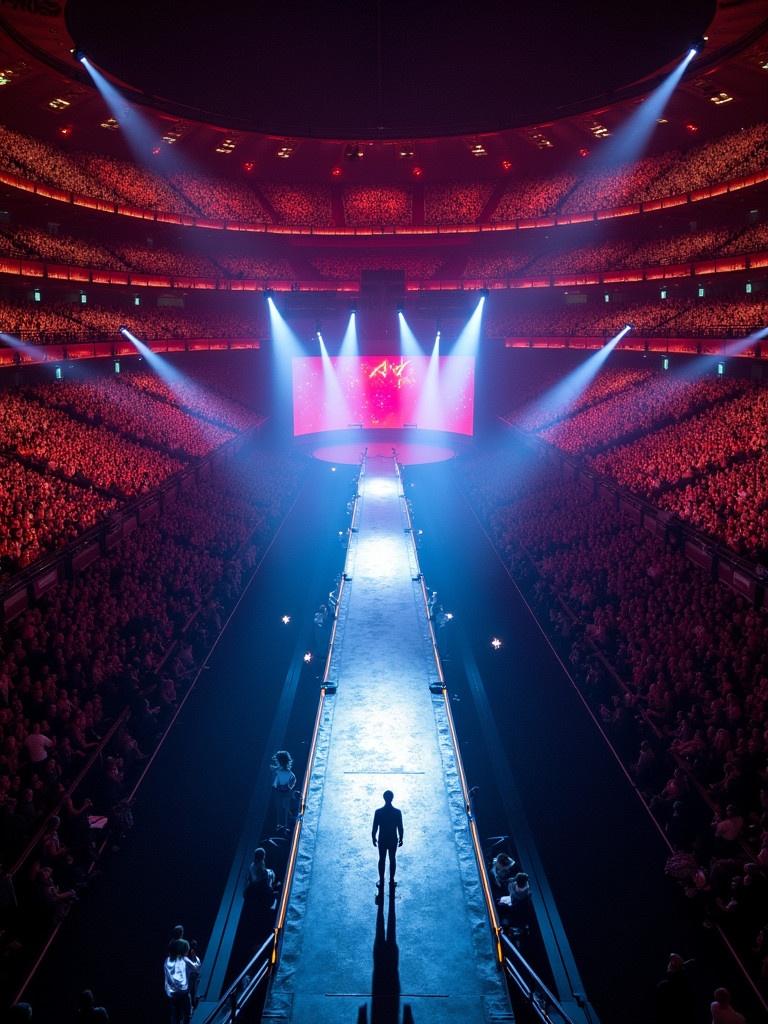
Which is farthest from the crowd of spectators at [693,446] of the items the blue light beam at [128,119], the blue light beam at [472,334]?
the blue light beam at [128,119]

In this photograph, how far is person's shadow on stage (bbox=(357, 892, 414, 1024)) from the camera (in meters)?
7.51

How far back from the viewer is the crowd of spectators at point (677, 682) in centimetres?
888

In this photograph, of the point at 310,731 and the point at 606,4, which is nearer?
the point at 310,731

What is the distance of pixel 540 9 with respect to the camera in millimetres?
23297

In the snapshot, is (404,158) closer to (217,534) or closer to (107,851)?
(217,534)

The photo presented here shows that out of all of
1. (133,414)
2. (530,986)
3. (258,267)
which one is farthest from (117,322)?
(530,986)

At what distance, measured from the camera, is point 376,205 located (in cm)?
4681

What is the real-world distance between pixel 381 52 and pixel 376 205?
20.6 meters

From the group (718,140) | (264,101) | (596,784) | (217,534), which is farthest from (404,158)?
(596,784)

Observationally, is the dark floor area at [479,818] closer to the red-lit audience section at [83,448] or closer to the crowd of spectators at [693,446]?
the red-lit audience section at [83,448]

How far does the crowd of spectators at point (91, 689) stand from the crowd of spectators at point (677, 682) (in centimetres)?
744

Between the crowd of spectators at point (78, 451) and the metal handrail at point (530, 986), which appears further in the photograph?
the crowd of spectators at point (78, 451)

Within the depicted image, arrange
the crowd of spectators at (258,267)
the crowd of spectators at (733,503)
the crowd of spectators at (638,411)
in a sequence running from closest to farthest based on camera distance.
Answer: the crowd of spectators at (733,503)
the crowd of spectators at (638,411)
the crowd of spectators at (258,267)

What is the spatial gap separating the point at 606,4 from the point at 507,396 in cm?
2202
